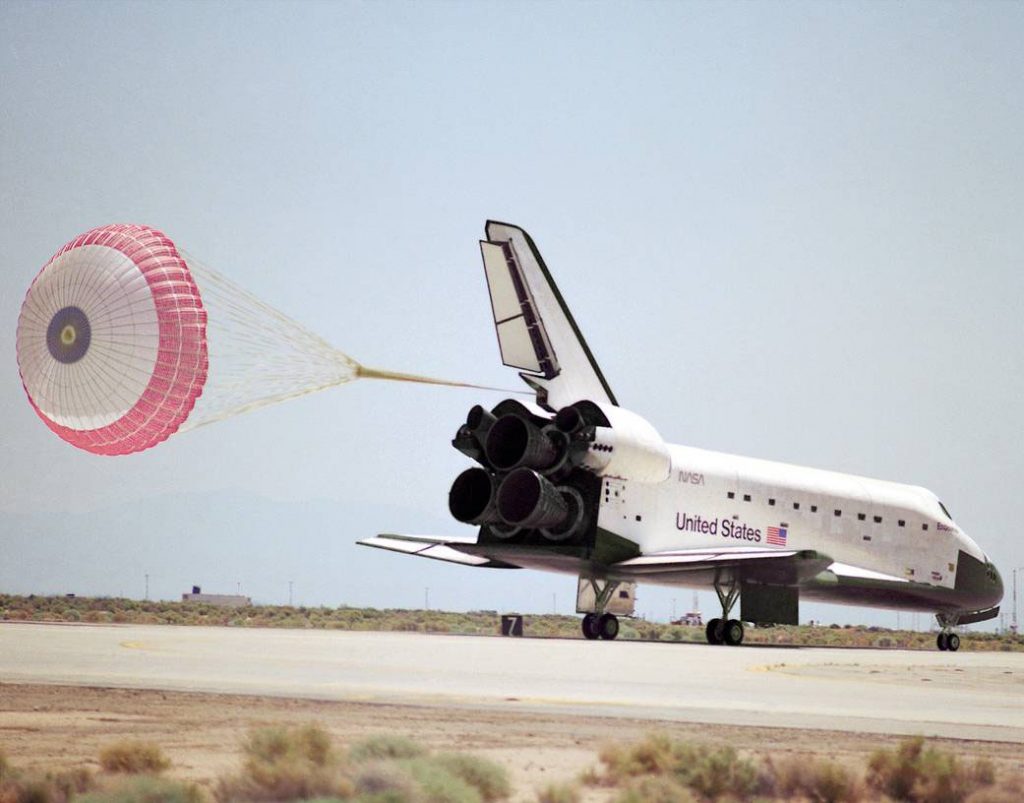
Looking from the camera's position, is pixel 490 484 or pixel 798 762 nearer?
pixel 798 762

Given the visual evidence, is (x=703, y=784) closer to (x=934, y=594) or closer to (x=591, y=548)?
(x=591, y=548)

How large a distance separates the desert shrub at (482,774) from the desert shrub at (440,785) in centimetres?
8

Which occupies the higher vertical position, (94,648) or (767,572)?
(767,572)

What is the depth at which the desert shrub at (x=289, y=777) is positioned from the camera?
902cm

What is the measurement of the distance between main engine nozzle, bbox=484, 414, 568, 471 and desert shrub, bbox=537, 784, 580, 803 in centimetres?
2063

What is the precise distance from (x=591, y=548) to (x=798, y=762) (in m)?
20.6

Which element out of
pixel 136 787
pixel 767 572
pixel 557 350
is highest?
pixel 557 350

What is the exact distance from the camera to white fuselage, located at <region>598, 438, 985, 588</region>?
31703 mm

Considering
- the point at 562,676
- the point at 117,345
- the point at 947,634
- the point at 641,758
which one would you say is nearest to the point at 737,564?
the point at 947,634

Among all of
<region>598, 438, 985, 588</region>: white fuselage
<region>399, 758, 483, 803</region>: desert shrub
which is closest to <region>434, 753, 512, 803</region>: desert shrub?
<region>399, 758, 483, 803</region>: desert shrub

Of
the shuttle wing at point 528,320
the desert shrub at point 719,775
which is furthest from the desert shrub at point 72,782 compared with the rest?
the shuttle wing at point 528,320

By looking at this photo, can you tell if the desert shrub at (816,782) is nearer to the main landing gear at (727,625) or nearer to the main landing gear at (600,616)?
the main landing gear at (727,625)

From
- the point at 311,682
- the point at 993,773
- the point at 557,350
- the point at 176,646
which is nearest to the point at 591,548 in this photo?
the point at 557,350

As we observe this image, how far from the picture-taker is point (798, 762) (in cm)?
991
